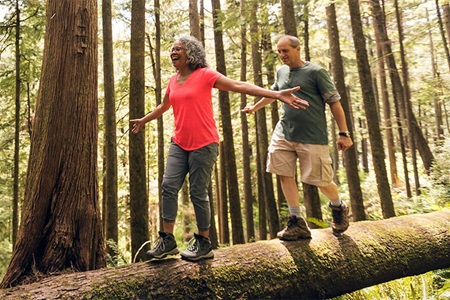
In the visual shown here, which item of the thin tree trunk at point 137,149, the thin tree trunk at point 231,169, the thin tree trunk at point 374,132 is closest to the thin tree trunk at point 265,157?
the thin tree trunk at point 231,169

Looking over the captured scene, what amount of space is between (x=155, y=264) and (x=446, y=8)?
19.3 meters

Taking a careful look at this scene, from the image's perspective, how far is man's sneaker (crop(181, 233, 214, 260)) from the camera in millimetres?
3357

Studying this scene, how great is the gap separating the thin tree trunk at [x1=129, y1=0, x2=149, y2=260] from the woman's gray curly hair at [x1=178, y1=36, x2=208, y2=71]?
3270mm

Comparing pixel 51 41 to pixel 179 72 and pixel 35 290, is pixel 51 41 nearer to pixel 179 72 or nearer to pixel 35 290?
pixel 179 72

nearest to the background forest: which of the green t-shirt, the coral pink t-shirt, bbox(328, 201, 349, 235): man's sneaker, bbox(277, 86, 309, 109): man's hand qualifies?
bbox(328, 201, 349, 235): man's sneaker

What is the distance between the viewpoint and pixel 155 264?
3252 mm

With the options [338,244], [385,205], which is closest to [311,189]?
[385,205]

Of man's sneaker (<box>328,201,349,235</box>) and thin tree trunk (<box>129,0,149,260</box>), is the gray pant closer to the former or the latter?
man's sneaker (<box>328,201,349,235</box>)

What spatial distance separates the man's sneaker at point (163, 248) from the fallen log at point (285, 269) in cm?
7

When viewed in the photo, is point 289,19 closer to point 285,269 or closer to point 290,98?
point 290,98

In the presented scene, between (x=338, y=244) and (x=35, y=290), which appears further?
(x=338, y=244)

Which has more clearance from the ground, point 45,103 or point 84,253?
point 45,103

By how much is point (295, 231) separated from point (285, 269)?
27.4 inches

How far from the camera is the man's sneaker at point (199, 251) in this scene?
3357 mm
